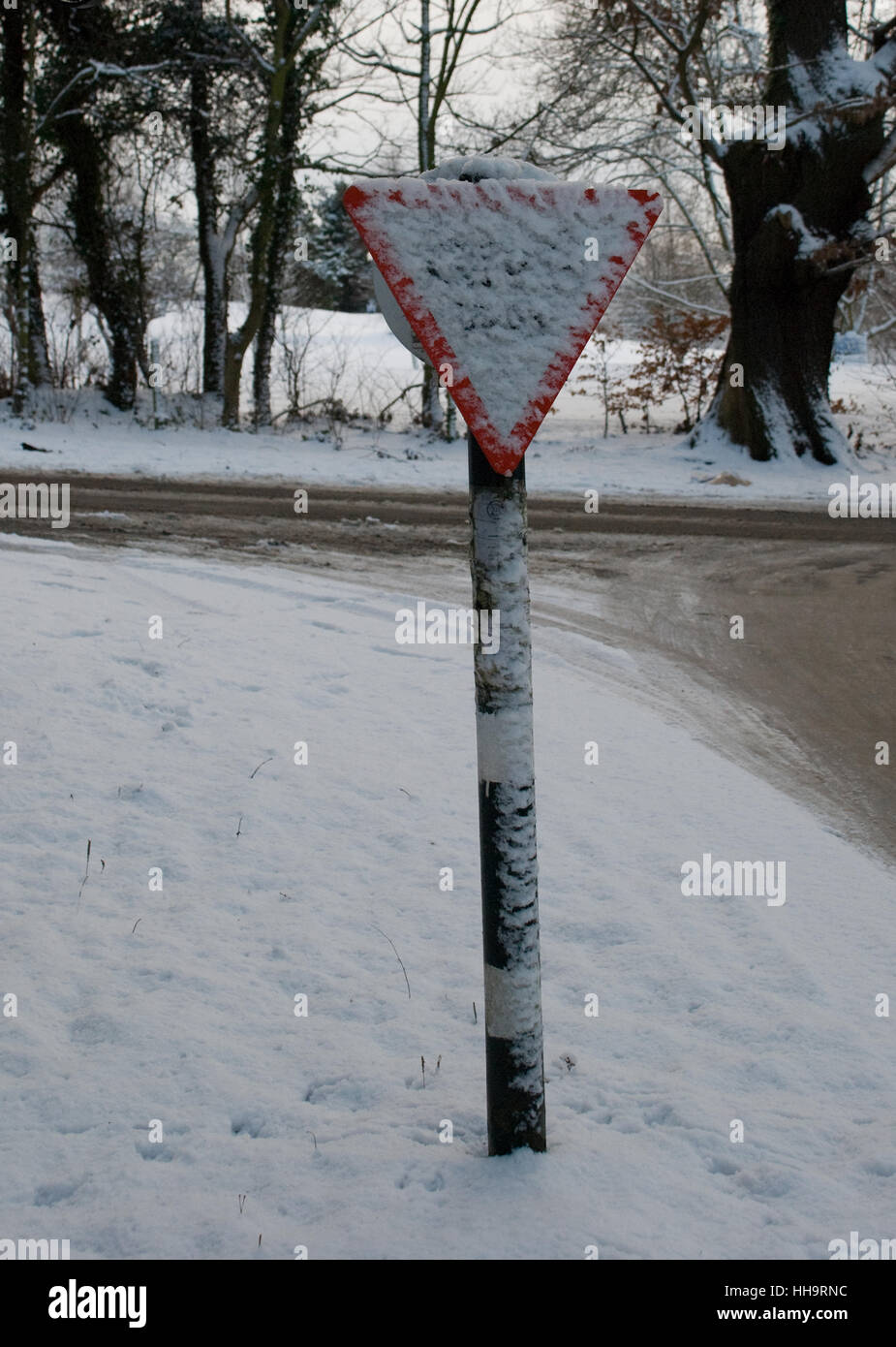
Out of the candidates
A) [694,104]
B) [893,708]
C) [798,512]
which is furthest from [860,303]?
[893,708]

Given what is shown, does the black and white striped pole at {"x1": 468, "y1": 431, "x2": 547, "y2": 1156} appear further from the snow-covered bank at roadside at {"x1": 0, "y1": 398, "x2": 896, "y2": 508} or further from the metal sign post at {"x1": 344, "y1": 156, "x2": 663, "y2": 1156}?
the snow-covered bank at roadside at {"x1": 0, "y1": 398, "x2": 896, "y2": 508}

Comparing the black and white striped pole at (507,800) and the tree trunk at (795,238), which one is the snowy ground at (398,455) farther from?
the black and white striped pole at (507,800)

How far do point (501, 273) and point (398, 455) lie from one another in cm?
1316

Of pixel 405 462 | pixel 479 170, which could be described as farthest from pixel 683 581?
pixel 405 462

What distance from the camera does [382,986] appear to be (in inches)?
119

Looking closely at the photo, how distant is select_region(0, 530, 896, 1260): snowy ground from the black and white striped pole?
0.22 metres

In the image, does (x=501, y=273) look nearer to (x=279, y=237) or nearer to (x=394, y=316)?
(x=394, y=316)

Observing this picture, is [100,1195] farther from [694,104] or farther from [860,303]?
[860,303]

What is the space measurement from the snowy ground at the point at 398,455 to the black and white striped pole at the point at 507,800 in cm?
972

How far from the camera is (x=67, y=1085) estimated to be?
102 inches

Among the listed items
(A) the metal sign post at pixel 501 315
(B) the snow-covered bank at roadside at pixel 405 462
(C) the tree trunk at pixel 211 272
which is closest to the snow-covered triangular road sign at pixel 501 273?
(A) the metal sign post at pixel 501 315

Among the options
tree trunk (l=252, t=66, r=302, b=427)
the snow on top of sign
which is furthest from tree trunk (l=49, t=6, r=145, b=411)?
the snow on top of sign

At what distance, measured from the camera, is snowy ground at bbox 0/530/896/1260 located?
2238 mm

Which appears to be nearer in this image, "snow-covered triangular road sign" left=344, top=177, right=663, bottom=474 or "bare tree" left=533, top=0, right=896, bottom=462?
"snow-covered triangular road sign" left=344, top=177, right=663, bottom=474
